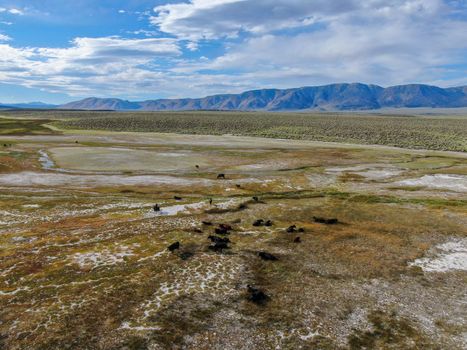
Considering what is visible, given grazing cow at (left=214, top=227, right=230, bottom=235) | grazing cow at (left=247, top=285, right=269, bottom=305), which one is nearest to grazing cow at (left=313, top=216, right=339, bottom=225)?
grazing cow at (left=214, top=227, right=230, bottom=235)

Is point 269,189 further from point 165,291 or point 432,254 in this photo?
point 165,291

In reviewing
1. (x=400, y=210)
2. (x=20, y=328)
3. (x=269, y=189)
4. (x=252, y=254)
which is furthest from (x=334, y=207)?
(x=20, y=328)

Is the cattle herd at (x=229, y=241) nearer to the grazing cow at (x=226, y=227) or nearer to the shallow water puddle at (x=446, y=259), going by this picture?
the grazing cow at (x=226, y=227)

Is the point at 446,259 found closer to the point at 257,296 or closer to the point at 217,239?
the point at 257,296

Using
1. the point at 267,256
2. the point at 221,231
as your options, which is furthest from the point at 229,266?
the point at 221,231

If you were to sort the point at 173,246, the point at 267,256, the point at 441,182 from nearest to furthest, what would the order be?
the point at 267,256
the point at 173,246
the point at 441,182

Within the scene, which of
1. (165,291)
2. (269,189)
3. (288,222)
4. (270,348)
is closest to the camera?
(270,348)
